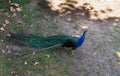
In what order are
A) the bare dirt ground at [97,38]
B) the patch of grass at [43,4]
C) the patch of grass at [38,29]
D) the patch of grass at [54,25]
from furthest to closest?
the patch of grass at [43,4] < the patch of grass at [54,25] < the patch of grass at [38,29] < the bare dirt ground at [97,38]

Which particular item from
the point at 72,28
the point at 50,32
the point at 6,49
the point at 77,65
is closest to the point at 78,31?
the point at 72,28

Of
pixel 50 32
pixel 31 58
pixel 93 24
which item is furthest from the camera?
pixel 93 24

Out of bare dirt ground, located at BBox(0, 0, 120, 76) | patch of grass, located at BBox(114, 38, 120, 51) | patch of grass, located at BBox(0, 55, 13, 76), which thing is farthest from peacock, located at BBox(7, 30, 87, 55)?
patch of grass, located at BBox(114, 38, 120, 51)

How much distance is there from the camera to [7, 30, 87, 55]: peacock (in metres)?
5.61

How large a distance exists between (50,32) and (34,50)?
74 cm

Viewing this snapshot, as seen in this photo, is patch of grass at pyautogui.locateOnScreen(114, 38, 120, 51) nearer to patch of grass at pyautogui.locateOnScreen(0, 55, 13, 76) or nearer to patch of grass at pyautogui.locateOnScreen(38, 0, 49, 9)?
patch of grass at pyautogui.locateOnScreen(38, 0, 49, 9)

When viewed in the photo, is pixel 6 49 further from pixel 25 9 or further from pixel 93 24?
pixel 93 24

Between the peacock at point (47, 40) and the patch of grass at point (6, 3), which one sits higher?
the patch of grass at point (6, 3)

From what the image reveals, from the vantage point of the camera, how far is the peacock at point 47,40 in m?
5.61

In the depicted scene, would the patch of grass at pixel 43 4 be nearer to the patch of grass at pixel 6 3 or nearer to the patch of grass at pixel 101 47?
the patch of grass at pixel 6 3

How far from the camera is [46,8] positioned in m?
7.00

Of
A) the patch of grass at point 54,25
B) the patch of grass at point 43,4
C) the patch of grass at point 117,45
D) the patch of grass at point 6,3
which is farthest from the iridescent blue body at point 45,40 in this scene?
the patch of grass at point 43,4

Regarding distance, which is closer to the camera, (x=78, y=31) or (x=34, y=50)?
(x=34, y=50)

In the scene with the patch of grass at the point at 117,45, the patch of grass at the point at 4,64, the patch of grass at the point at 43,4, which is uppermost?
the patch of grass at the point at 43,4
